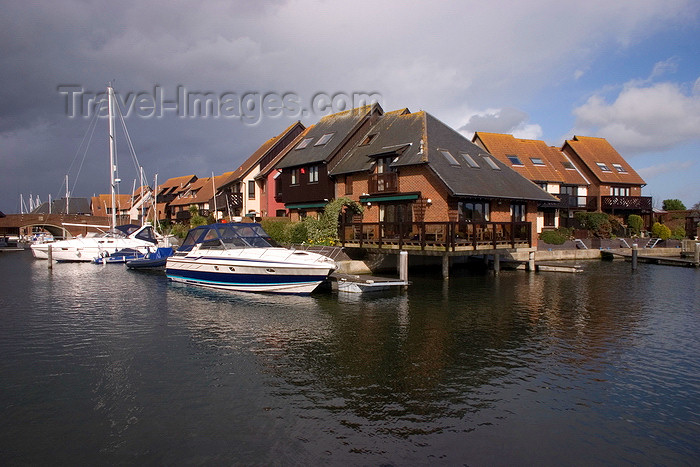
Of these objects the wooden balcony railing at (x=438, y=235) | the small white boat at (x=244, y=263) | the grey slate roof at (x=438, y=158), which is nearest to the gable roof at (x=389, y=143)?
the grey slate roof at (x=438, y=158)

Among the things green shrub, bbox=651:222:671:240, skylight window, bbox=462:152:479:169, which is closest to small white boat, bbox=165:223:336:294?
skylight window, bbox=462:152:479:169

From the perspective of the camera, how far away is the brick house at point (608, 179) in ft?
171

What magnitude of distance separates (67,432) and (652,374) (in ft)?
41.4

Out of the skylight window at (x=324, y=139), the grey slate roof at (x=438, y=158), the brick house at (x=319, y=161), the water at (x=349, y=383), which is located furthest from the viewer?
the skylight window at (x=324, y=139)

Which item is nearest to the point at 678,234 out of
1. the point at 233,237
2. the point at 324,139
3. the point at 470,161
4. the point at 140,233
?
the point at 470,161

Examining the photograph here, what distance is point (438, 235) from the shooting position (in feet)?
88.4

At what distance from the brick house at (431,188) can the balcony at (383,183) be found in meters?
0.06

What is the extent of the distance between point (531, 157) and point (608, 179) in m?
9.02

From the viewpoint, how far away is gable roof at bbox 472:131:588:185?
4941cm

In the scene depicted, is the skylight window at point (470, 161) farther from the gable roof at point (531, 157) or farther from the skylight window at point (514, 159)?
the skylight window at point (514, 159)

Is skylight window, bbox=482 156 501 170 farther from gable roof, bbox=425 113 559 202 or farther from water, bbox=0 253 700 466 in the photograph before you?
water, bbox=0 253 700 466

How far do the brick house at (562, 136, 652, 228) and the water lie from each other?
113ft

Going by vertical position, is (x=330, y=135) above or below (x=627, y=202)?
above

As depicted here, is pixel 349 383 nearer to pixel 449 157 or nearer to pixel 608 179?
pixel 449 157
